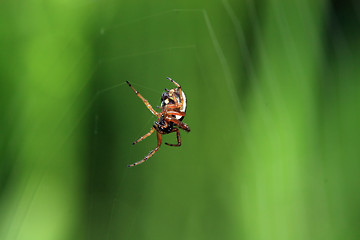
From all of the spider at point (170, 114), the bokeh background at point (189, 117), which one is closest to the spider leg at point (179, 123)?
the spider at point (170, 114)

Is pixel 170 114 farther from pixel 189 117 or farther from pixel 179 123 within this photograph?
pixel 189 117

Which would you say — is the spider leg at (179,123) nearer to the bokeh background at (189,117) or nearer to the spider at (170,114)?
the spider at (170,114)

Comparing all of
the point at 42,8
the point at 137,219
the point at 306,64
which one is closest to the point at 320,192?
the point at 306,64

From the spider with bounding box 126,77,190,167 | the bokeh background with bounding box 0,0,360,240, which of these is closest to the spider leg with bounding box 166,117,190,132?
the spider with bounding box 126,77,190,167

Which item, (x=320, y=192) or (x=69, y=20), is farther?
(x=320, y=192)

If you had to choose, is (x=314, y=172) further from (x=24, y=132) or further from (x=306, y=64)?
(x=24, y=132)

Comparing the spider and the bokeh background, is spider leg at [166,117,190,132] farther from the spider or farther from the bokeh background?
the bokeh background
